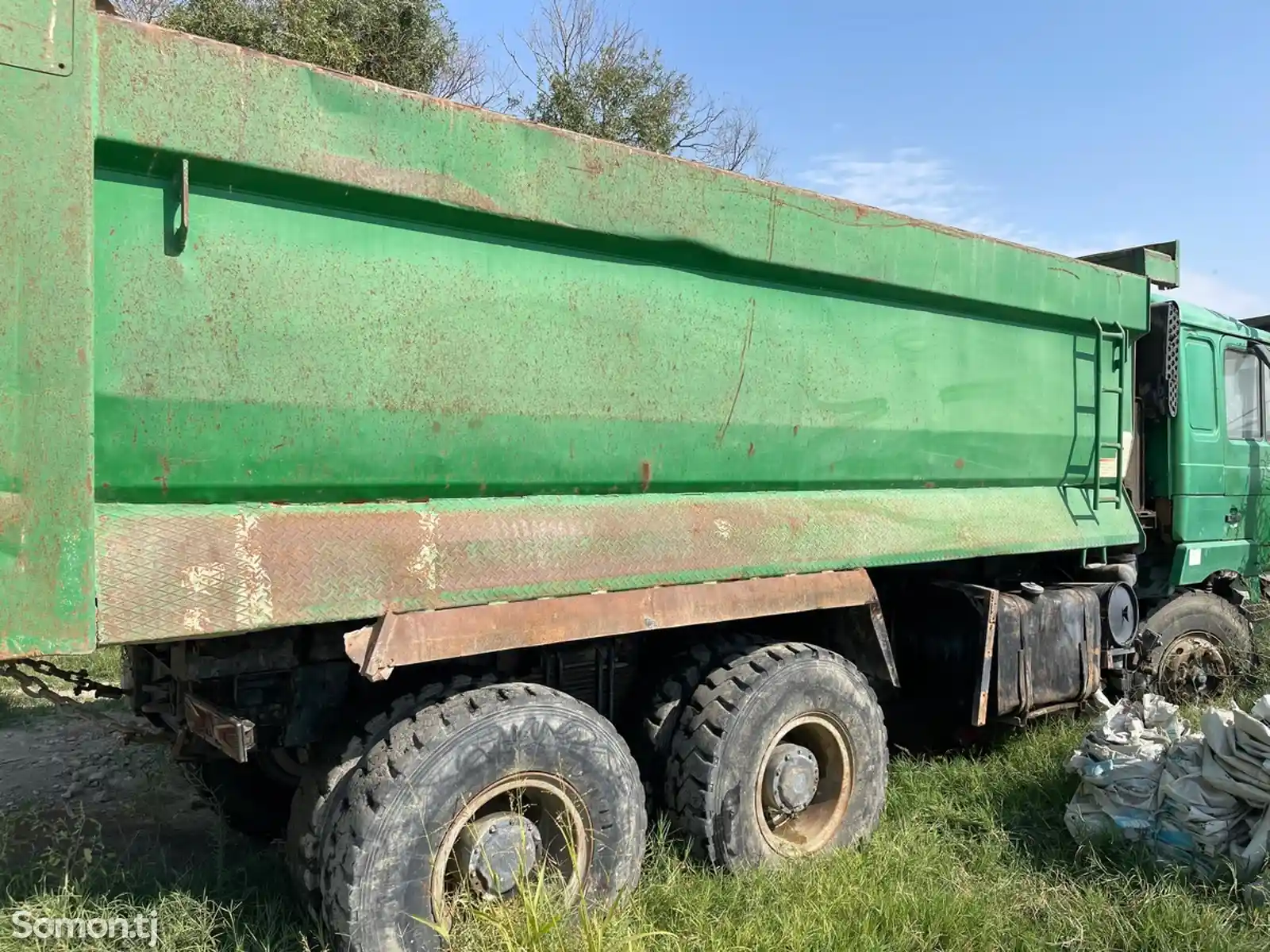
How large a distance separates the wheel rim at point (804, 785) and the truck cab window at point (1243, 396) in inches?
146

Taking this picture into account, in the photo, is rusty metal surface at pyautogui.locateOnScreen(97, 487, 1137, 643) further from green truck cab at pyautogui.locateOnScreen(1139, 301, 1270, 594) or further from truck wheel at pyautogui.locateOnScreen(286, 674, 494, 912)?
green truck cab at pyautogui.locateOnScreen(1139, 301, 1270, 594)

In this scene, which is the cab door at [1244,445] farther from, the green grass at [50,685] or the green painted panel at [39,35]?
the green grass at [50,685]

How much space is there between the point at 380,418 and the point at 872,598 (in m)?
2.02

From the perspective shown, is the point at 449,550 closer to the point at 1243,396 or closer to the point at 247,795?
the point at 247,795

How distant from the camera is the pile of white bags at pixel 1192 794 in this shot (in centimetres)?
346

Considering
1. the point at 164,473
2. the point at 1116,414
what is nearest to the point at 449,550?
the point at 164,473

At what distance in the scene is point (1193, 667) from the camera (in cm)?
543

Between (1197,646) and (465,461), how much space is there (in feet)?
16.0

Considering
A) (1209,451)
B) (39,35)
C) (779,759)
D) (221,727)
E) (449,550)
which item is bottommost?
(779,759)

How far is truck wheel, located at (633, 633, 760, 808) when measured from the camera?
10.7 ft

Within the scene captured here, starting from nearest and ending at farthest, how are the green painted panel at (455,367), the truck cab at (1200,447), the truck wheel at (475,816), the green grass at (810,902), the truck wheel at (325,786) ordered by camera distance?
the green painted panel at (455,367) < the truck wheel at (475,816) < the truck wheel at (325,786) < the green grass at (810,902) < the truck cab at (1200,447)

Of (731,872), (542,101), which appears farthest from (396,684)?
(542,101)

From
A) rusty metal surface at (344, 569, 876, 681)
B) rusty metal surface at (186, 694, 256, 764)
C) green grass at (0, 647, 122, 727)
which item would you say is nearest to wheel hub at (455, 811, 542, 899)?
rusty metal surface at (344, 569, 876, 681)

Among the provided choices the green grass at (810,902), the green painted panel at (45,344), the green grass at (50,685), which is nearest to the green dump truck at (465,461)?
the green painted panel at (45,344)
